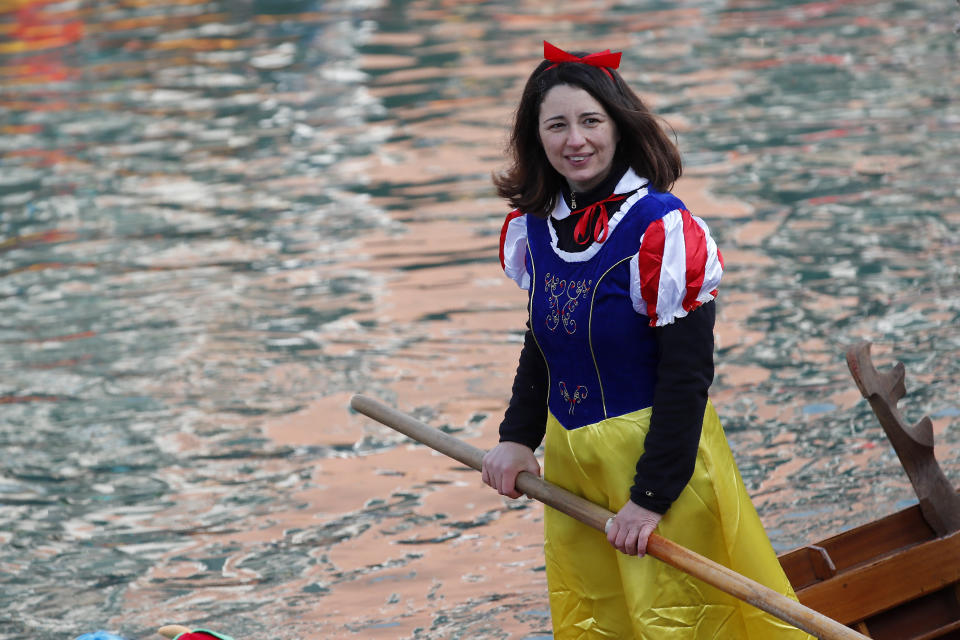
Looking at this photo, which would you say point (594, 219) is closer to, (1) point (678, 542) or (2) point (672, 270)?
(2) point (672, 270)

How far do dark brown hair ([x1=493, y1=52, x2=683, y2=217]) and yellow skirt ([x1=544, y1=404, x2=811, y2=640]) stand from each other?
48cm

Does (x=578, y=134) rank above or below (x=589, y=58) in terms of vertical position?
below

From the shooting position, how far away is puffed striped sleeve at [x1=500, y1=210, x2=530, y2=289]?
2.85 meters

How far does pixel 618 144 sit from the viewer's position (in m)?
2.70

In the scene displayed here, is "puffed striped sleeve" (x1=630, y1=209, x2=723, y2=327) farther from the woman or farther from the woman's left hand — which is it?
the woman's left hand

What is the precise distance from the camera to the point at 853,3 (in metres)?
17.2

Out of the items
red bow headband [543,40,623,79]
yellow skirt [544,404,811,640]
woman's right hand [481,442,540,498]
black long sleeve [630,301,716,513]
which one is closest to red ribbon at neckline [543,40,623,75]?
red bow headband [543,40,623,79]

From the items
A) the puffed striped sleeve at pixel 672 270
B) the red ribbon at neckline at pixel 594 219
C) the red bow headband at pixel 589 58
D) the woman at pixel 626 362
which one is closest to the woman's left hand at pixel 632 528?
the woman at pixel 626 362

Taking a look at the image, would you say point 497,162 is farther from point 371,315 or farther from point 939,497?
point 939,497

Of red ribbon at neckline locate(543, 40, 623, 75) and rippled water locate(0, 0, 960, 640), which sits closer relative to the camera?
red ribbon at neckline locate(543, 40, 623, 75)

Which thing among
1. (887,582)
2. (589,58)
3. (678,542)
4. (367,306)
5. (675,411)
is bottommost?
(367,306)

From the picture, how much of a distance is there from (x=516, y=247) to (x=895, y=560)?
48.9 inches

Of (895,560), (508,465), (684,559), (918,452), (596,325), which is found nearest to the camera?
(684,559)

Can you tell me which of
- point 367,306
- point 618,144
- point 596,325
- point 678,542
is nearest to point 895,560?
point 678,542
